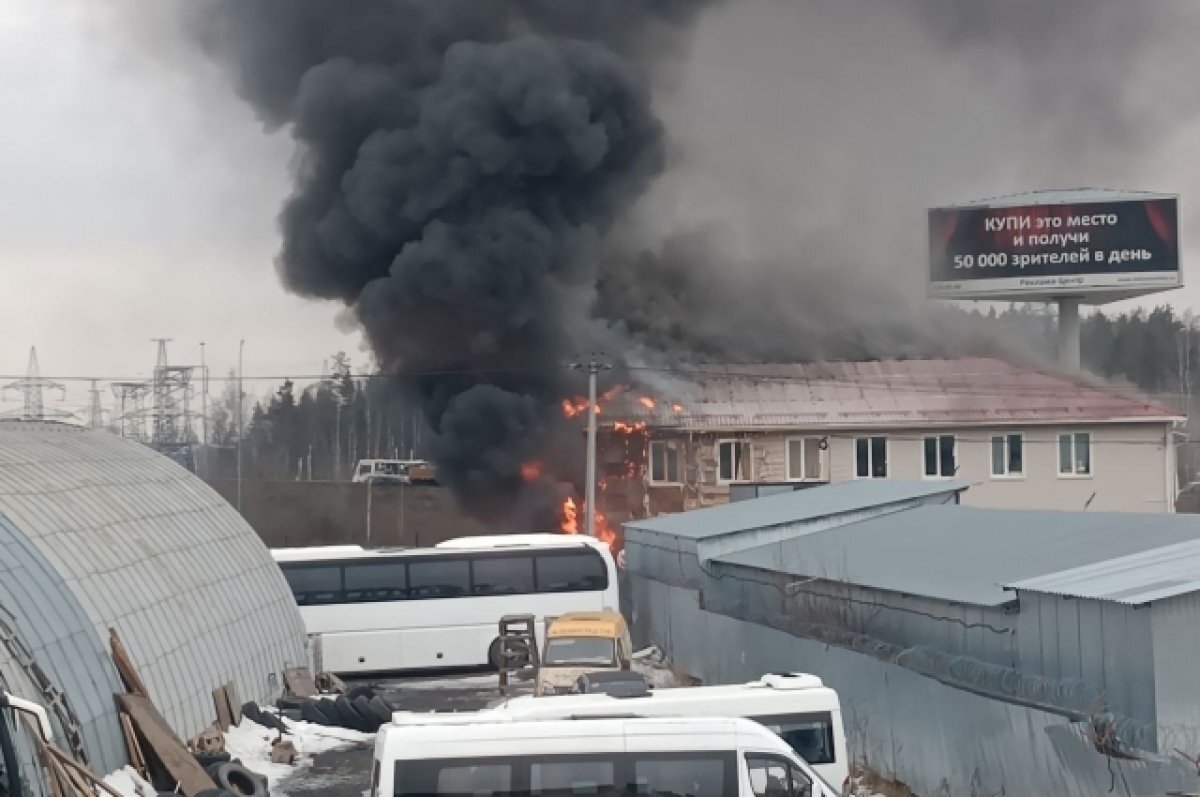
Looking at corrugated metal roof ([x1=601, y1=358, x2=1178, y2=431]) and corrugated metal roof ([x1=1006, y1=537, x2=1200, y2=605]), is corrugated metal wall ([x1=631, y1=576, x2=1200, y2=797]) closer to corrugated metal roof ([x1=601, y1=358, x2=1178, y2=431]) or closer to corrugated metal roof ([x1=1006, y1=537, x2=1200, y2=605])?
corrugated metal roof ([x1=1006, y1=537, x2=1200, y2=605])

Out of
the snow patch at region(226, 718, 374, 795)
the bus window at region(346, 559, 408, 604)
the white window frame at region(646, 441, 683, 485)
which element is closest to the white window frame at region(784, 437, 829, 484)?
the white window frame at region(646, 441, 683, 485)

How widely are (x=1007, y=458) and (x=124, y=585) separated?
38.6 metres

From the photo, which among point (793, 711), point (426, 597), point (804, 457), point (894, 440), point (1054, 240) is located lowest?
point (426, 597)

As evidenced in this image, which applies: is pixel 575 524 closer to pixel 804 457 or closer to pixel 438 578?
pixel 804 457

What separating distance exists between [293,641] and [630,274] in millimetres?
32024

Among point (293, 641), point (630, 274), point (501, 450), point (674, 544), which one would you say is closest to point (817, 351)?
point (630, 274)

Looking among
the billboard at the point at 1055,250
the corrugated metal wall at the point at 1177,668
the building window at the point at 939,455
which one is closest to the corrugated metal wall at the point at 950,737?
the corrugated metal wall at the point at 1177,668

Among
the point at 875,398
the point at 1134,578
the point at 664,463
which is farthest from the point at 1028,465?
the point at 1134,578

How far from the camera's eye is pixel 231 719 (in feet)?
73.5

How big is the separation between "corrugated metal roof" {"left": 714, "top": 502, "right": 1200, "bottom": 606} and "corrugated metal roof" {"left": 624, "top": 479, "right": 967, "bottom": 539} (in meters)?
1.29

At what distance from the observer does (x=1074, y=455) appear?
174 ft

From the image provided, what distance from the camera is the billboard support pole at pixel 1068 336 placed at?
58812 mm

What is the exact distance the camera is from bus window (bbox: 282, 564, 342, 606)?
33.0 m

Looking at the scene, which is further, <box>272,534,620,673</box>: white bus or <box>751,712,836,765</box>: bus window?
<box>272,534,620,673</box>: white bus
